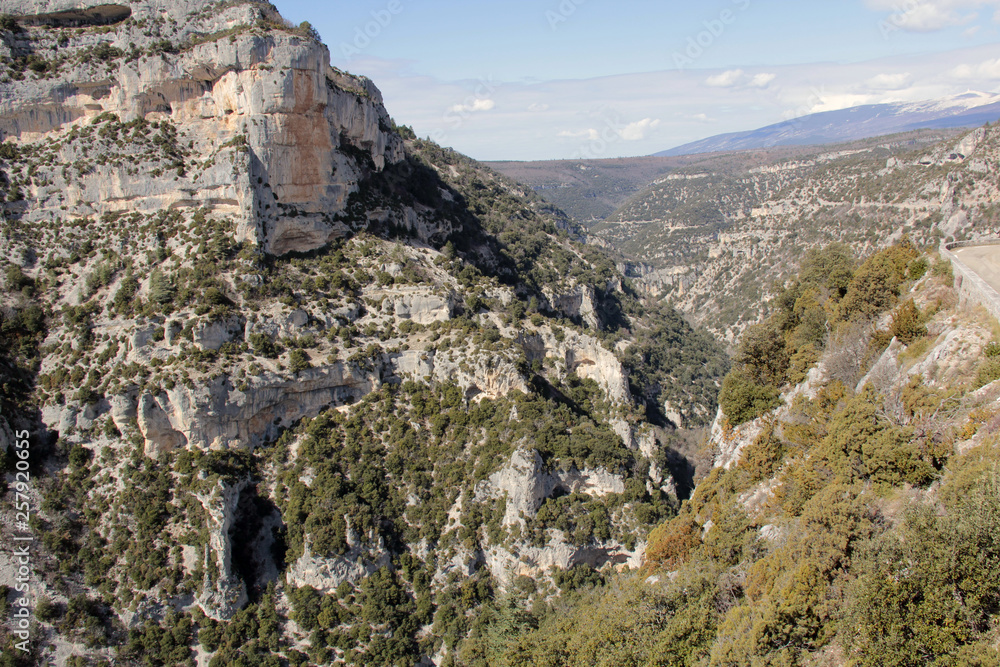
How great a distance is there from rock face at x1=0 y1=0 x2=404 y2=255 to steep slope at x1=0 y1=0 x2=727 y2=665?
0.16m

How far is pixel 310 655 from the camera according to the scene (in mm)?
31641

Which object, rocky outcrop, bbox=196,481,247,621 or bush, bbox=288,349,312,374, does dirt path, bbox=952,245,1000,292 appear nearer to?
bush, bbox=288,349,312,374

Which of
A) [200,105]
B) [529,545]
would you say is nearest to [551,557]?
[529,545]

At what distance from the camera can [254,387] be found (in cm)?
3547

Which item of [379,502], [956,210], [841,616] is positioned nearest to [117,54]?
[379,502]

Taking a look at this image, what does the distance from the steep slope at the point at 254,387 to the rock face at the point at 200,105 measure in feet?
0.51

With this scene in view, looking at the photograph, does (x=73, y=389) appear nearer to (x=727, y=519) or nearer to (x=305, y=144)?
(x=305, y=144)

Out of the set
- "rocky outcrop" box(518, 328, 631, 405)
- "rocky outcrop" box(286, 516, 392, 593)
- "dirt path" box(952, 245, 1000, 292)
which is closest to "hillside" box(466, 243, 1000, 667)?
"dirt path" box(952, 245, 1000, 292)

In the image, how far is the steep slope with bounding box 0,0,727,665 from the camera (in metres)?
32.2

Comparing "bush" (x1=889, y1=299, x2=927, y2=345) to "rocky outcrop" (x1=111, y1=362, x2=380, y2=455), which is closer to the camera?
"bush" (x1=889, y1=299, x2=927, y2=345)

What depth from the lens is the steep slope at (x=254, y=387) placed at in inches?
1266

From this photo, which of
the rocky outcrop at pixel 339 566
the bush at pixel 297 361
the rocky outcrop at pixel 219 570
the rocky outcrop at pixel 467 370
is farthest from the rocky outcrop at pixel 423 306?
the rocky outcrop at pixel 219 570

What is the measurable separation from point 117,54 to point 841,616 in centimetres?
5090

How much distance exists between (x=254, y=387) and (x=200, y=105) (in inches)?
839
